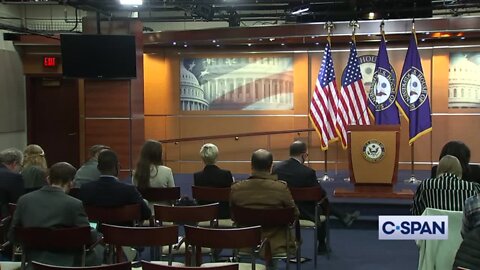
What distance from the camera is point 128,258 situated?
4.84 meters

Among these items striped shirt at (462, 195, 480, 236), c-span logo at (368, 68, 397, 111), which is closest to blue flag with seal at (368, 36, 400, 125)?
c-span logo at (368, 68, 397, 111)

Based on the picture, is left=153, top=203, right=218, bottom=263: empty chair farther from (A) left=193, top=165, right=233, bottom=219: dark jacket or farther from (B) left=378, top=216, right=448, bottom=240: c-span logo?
(B) left=378, top=216, right=448, bottom=240: c-span logo

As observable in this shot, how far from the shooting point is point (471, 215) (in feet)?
10.2

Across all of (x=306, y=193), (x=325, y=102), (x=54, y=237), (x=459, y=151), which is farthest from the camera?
(x=325, y=102)

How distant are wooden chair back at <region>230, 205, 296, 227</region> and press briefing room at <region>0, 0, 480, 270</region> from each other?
0.6 inches

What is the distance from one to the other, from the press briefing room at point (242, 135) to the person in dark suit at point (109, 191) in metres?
0.01

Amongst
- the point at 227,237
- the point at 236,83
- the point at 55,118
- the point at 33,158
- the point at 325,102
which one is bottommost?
the point at 227,237

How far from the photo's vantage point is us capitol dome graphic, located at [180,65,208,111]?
13172 mm

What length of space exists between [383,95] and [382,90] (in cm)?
10

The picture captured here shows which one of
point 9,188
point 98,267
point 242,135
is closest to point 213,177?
point 9,188

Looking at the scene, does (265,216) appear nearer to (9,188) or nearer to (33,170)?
(9,188)

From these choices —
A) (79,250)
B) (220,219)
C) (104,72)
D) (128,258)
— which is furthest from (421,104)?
(79,250)

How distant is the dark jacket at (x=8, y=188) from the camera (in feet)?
17.7

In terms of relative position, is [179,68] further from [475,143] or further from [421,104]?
[475,143]
